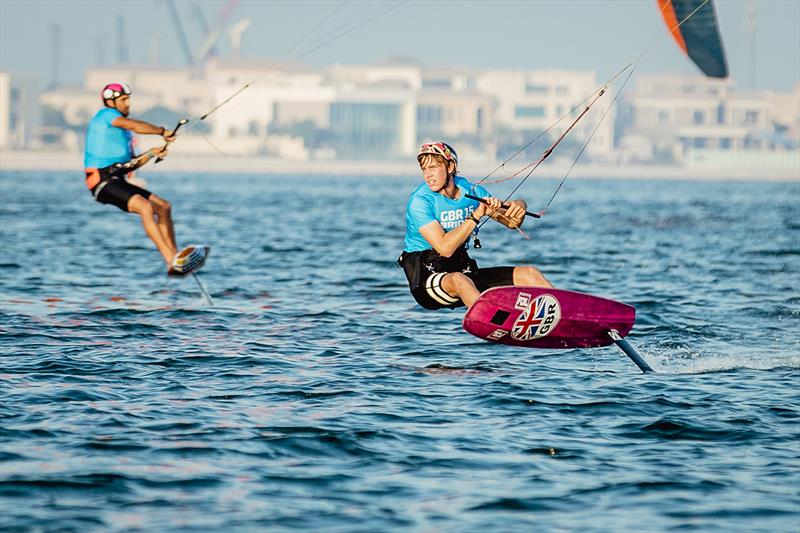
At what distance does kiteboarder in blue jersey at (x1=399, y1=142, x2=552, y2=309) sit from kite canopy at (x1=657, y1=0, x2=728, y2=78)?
15047 millimetres

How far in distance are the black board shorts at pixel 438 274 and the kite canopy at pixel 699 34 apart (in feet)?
49.3

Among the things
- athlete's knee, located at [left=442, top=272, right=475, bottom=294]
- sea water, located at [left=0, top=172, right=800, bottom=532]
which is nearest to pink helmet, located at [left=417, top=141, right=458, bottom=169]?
athlete's knee, located at [left=442, top=272, right=475, bottom=294]

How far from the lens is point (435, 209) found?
11969mm

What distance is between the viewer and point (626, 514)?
7.80 meters

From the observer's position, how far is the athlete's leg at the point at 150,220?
16.2 m

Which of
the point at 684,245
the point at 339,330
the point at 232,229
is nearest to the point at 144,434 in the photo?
the point at 339,330

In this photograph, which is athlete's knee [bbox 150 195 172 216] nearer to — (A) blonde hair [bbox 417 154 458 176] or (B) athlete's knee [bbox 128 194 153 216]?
(B) athlete's knee [bbox 128 194 153 216]

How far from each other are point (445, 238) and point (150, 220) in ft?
18.5

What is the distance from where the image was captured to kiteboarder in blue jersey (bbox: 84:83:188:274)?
16.2 metres

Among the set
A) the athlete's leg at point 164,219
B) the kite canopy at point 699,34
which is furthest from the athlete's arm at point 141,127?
the kite canopy at point 699,34

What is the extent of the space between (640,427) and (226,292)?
11.4 meters

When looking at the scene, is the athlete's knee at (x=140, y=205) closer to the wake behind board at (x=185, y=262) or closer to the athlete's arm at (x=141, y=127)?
the wake behind board at (x=185, y=262)

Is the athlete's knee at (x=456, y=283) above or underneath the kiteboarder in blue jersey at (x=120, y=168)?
underneath

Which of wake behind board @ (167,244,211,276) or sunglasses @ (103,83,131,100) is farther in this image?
wake behind board @ (167,244,211,276)
